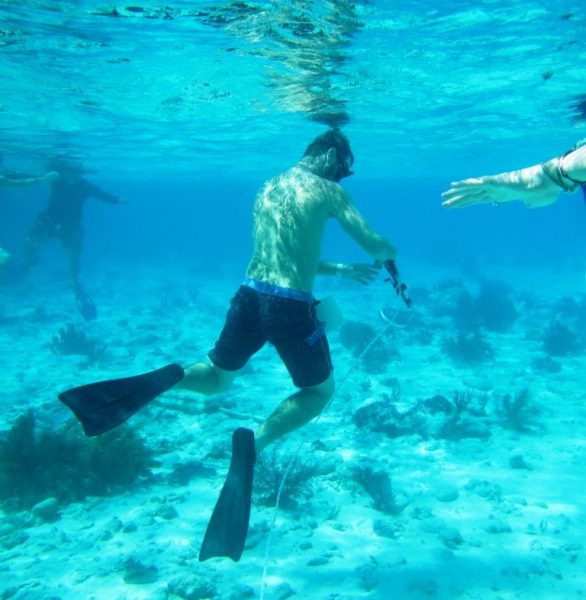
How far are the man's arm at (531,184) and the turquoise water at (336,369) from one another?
3242mm

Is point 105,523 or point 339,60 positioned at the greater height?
point 339,60

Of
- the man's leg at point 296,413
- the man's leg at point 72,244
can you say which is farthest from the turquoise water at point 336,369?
the man's leg at point 72,244

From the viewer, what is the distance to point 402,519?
585 centimetres

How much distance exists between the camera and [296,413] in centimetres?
434

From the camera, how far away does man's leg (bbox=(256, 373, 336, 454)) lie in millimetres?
4344

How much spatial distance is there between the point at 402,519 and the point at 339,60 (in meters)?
10.5

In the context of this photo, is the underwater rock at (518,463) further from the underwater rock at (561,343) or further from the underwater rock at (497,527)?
the underwater rock at (561,343)

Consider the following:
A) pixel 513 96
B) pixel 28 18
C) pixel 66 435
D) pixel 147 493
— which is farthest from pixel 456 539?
pixel 513 96

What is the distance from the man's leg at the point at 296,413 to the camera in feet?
14.3

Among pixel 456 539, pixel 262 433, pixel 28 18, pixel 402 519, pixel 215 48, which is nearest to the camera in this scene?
pixel 262 433

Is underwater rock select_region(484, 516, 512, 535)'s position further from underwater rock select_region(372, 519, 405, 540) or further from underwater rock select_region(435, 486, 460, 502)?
underwater rock select_region(372, 519, 405, 540)

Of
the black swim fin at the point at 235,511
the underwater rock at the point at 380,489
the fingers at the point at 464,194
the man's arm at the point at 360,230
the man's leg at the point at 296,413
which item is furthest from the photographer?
the underwater rock at the point at 380,489

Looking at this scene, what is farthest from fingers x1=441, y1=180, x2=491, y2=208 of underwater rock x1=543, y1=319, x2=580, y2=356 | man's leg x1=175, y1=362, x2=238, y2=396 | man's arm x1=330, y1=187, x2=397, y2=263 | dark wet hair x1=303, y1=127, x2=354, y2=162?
underwater rock x1=543, y1=319, x2=580, y2=356

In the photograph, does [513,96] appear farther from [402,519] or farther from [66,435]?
[66,435]
